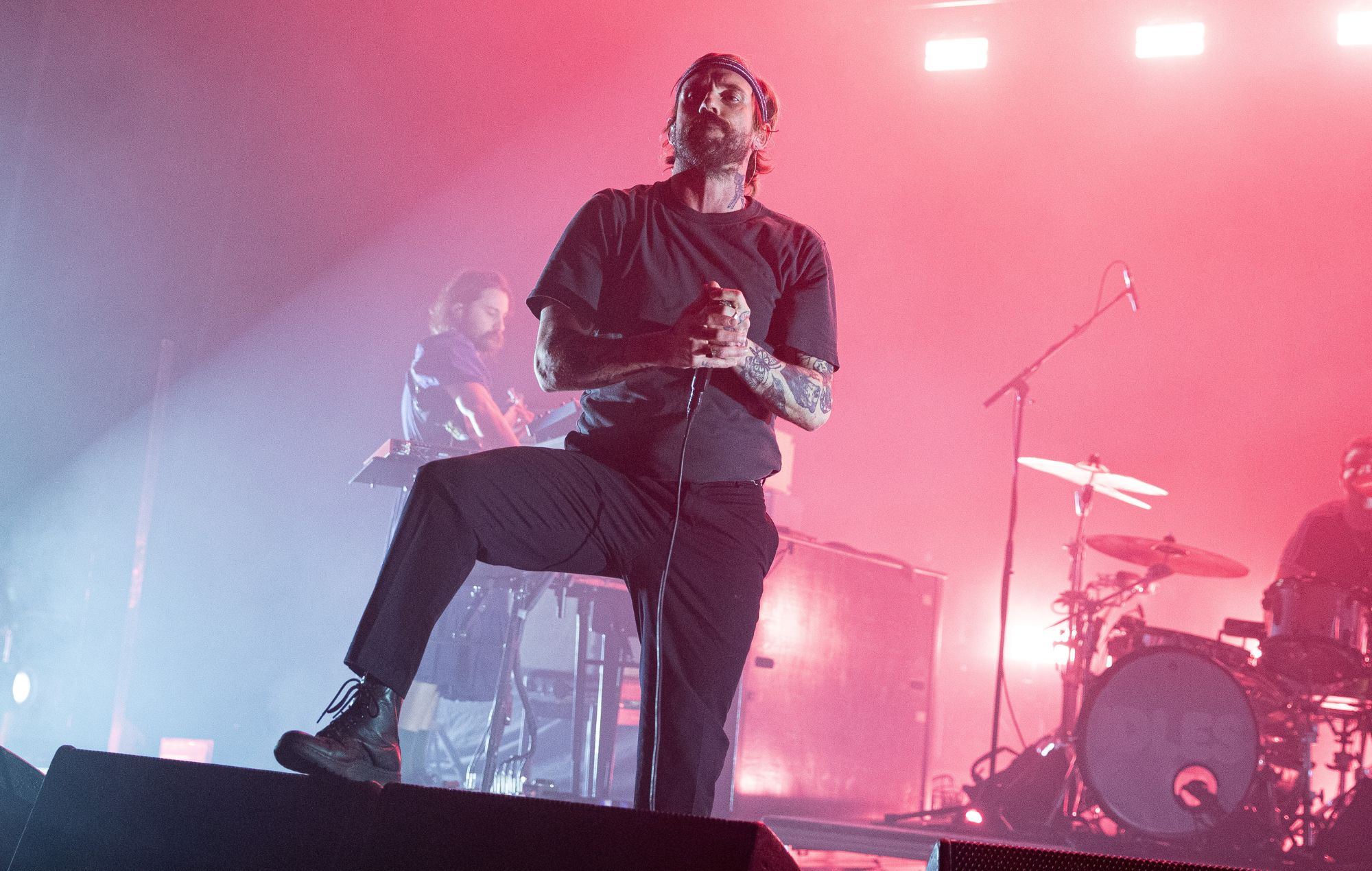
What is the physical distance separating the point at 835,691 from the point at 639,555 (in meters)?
3.67

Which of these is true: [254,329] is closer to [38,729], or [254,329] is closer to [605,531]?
[38,729]

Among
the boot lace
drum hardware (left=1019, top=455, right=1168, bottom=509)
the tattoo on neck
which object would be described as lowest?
the boot lace

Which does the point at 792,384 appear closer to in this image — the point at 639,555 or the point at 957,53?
the point at 639,555

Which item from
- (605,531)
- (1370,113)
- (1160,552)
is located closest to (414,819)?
(605,531)

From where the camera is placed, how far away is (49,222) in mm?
5684

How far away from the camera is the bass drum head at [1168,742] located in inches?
194

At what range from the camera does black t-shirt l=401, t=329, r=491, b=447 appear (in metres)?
5.44

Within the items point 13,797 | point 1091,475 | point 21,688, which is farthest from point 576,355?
point 21,688

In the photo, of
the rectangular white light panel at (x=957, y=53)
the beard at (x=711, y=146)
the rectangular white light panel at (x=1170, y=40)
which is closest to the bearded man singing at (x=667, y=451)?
the beard at (x=711, y=146)

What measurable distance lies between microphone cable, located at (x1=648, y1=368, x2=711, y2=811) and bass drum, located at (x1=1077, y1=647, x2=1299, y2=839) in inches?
151

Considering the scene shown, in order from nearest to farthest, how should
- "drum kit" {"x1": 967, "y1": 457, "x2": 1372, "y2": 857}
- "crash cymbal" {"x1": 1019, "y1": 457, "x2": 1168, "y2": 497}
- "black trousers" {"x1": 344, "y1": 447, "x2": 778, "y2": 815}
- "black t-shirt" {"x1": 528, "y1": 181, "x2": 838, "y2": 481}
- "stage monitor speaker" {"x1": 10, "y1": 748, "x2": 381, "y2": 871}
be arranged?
"stage monitor speaker" {"x1": 10, "y1": 748, "x2": 381, "y2": 871} < "black trousers" {"x1": 344, "y1": 447, "x2": 778, "y2": 815} < "black t-shirt" {"x1": 528, "y1": 181, "x2": 838, "y2": 481} < "drum kit" {"x1": 967, "y1": 457, "x2": 1372, "y2": 857} < "crash cymbal" {"x1": 1019, "y1": 457, "x2": 1168, "y2": 497}

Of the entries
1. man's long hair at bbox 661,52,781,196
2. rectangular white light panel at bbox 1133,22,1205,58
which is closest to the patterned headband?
man's long hair at bbox 661,52,781,196

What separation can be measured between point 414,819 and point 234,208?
21.9ft

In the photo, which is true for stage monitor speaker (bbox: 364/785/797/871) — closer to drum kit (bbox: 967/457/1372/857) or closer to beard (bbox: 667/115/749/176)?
beard (bbox: 667/115/749/176)
